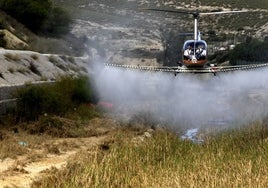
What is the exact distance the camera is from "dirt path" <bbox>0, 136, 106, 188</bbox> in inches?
676

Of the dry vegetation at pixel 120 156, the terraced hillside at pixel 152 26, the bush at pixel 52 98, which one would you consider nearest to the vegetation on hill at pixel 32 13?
the terraced hillside at pixel 152 26

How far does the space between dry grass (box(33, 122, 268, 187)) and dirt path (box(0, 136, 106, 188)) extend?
104 cm

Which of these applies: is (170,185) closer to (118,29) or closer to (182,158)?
(182,158)

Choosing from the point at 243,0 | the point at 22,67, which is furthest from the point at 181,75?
the point at 243,0

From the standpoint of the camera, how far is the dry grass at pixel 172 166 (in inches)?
555

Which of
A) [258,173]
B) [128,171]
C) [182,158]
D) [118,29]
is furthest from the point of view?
[118,29]

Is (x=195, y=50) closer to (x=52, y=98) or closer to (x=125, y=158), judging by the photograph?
(x=52, y=98)

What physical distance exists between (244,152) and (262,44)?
64539mm

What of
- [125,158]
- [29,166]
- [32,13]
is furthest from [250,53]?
[125,158]

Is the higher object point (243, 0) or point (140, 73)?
point (243, 0)

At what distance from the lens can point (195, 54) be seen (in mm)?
34812

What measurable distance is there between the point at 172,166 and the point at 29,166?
225 inches

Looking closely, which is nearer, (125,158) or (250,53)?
(125,158)

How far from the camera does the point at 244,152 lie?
18.7m
